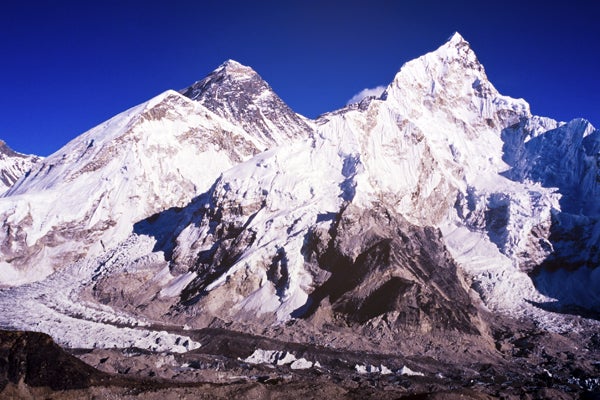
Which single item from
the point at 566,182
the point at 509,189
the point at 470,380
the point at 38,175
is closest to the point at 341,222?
the point at 470,380

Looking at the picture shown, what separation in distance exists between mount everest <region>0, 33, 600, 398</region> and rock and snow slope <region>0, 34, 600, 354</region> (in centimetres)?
37

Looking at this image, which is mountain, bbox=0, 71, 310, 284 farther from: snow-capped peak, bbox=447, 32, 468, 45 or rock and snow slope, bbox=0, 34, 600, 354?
snow-capped peak, bbox=447, 32, 468, 45

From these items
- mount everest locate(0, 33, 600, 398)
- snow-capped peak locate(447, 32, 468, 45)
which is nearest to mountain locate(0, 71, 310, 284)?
mount everest locate(0, 33, 600, 398)

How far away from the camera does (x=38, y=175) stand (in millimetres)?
153000

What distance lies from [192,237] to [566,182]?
86489 mm

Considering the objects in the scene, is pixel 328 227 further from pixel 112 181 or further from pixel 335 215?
pixel 112 181

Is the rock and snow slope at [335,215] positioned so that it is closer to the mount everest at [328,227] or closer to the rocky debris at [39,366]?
the mount everest at [328,227]

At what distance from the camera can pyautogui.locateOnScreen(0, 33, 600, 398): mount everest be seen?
277 ft

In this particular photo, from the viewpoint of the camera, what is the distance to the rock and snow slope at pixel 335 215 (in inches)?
3533

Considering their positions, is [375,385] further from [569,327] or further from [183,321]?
[569,327]

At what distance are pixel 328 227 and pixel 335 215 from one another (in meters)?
3.41

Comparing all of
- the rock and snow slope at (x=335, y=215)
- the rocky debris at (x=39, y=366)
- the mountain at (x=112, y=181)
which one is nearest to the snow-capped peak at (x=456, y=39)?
the rock and snow slope at (x=335, y=215)

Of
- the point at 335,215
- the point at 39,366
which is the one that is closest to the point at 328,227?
the point at 335,215

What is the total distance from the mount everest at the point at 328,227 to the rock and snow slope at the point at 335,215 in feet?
1.20
